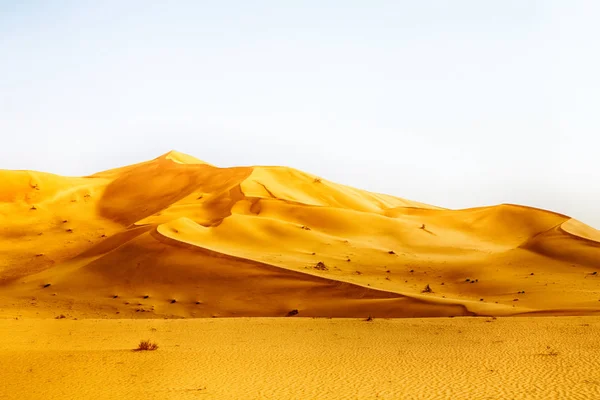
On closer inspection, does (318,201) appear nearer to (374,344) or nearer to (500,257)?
(500,257)

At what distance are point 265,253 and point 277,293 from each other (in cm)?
508

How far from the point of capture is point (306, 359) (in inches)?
639

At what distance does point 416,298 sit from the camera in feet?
81.8

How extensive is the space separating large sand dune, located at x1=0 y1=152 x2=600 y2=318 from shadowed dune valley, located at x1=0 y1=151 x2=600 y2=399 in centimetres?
12

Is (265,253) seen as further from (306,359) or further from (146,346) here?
(306,359)

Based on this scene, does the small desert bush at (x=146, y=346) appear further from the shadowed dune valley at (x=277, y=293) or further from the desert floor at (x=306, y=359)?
the desert floor at (x=306, y=359)

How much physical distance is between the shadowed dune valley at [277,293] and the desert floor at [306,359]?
8 cm

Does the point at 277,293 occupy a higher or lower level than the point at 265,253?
lower

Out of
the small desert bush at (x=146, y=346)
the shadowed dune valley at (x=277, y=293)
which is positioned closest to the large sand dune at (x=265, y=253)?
the shadowed dune valley at (x=277, y=293)

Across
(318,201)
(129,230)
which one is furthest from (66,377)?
(318,201)

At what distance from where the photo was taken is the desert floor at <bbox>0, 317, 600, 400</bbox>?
12797mm

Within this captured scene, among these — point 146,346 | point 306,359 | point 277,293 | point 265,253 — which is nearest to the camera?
point 306,359

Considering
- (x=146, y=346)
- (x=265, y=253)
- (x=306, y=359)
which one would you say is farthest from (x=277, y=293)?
(x=306, y=359)

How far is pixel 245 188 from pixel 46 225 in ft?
41.0
